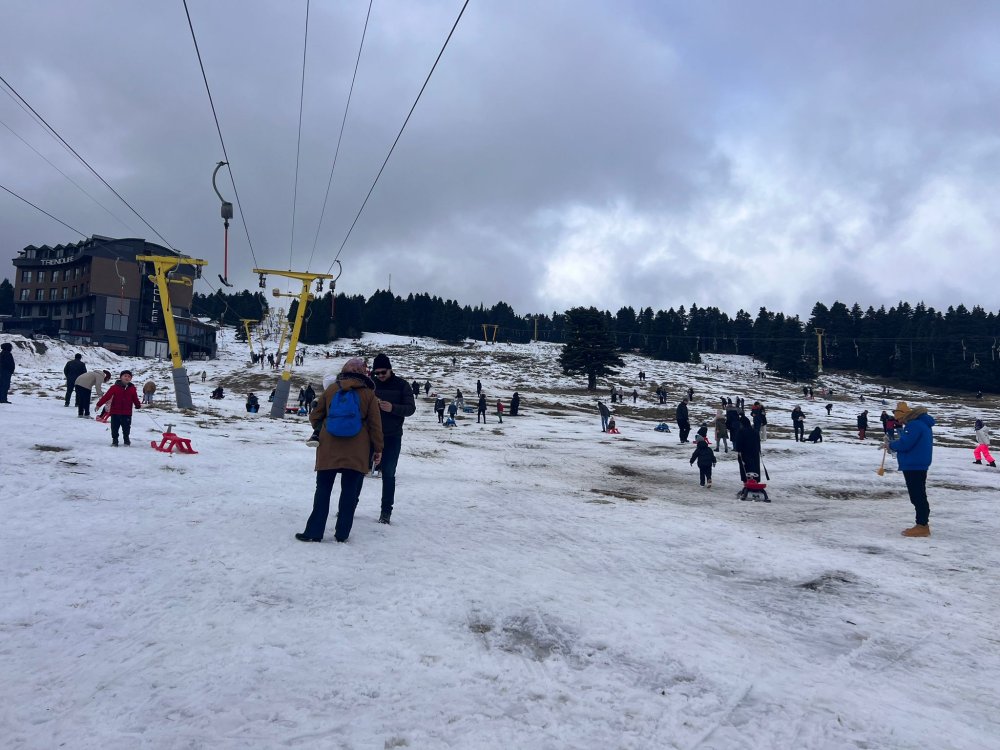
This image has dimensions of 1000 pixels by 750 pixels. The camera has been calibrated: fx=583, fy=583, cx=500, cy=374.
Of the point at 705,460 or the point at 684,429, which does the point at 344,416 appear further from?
the point at 684,429

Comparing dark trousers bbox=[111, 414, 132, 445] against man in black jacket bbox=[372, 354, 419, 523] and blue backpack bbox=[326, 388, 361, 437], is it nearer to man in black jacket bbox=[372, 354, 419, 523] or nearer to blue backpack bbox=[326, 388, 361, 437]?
man in black jacket bbox=[372, 354, 419, 523]

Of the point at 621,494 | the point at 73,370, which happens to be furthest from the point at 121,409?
the point at 73,370

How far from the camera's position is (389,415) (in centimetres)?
661

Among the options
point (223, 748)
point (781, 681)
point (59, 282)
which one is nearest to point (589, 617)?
point (781, 681)

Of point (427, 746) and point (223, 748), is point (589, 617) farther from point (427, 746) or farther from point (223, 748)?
point (223, 748)

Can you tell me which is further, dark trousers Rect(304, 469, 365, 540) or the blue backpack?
dark trousers Rect(304, 469, 365, 540)

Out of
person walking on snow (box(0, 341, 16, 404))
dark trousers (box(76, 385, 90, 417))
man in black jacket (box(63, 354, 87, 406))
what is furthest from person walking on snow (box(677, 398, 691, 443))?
person walking on snow (box(0, 341, 16, 404))

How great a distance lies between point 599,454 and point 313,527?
14188 mm

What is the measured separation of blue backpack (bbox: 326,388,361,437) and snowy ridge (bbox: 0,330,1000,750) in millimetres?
1103

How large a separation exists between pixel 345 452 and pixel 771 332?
98.3 meters

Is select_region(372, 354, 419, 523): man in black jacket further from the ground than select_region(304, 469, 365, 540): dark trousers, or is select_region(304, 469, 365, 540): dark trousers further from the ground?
select_region(372, 354, 419, 523): man in black jacket

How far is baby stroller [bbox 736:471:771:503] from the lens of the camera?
11.0 meters

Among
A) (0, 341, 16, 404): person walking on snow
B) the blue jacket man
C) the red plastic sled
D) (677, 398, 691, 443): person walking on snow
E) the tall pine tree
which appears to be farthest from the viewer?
the tall pine tree

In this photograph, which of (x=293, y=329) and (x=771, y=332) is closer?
(x=293, y=329)
